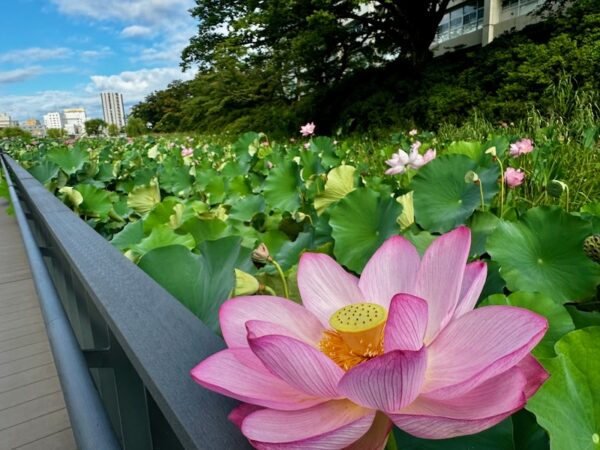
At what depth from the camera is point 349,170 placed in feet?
3.76

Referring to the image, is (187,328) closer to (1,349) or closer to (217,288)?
(217,288)

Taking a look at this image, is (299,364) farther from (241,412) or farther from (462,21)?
(462,21)

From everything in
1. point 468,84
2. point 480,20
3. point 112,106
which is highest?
point 112,106

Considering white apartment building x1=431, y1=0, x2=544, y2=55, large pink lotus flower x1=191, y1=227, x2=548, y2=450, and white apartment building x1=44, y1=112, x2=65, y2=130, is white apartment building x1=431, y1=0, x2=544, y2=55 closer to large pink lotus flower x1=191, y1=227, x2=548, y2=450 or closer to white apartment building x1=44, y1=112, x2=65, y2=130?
large pink lotus flower x1=191, y1=227, x2=548, y2=450

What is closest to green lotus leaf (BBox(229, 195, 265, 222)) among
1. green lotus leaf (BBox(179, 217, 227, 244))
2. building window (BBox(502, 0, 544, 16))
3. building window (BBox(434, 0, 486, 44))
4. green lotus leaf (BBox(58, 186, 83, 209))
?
green lotus leaf (BBox(179, 217, 227, 244))

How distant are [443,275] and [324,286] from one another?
108mm

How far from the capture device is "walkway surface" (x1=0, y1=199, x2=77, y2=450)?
1814 millimetres

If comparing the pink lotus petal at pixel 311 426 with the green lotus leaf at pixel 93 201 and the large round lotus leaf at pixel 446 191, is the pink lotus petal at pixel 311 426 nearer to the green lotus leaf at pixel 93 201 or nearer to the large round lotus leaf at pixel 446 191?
the large round lotus leaf at pixel 446 191

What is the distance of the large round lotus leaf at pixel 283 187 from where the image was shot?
1385 millimetres

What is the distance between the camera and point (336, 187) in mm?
1128

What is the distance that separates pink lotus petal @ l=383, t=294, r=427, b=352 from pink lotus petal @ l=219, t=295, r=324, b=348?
0.10m

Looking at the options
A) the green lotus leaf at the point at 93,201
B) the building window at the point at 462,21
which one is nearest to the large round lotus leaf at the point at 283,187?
the green lotus leaf at the point at 93,201

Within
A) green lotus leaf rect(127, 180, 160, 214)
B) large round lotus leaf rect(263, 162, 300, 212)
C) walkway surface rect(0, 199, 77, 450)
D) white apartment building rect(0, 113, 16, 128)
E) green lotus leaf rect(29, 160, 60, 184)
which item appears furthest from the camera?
white apartment building rect(0, 113, 16, 128)

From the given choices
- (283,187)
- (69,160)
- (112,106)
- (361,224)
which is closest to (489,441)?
(361,224)
